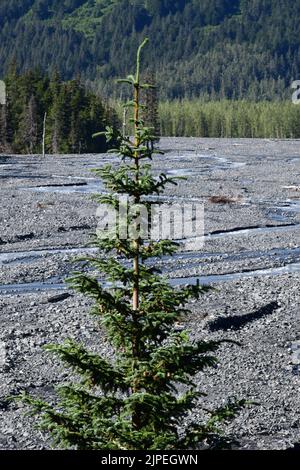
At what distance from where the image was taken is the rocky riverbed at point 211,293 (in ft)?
65.0

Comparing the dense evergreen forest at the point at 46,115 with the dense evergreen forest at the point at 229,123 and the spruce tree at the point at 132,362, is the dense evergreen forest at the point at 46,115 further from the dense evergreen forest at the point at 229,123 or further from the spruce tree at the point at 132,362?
the spruce tree at the point at 132,362

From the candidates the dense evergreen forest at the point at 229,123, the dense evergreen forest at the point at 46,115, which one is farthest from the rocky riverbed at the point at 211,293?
the dense evergreen forest at the point at 229,123

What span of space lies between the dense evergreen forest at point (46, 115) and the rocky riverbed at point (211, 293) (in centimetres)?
3620

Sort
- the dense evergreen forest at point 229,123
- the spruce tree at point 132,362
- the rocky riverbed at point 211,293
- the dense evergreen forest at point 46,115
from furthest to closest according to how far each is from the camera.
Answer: the dense evergreen forest at point 229,123 → the dense evergreen forest at point 46,115 → the rocky riverbed at point 211,293 → the spruce tree at point 132,362

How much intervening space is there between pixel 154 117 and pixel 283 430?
329 ft

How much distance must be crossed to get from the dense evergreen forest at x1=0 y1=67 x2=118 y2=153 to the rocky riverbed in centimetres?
3620

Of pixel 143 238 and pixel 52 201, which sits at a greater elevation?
pixel 143 238

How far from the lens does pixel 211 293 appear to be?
100 feet

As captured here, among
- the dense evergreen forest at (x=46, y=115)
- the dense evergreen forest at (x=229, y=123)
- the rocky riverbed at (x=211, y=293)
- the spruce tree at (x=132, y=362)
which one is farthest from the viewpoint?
the dense evergreen forest at (x=229, y=123)

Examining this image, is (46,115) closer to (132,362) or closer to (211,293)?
(211,293)

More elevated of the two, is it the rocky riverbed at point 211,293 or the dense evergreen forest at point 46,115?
the dense evergreen forest at point 46,115

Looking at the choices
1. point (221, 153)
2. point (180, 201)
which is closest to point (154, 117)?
point (221, 153)
